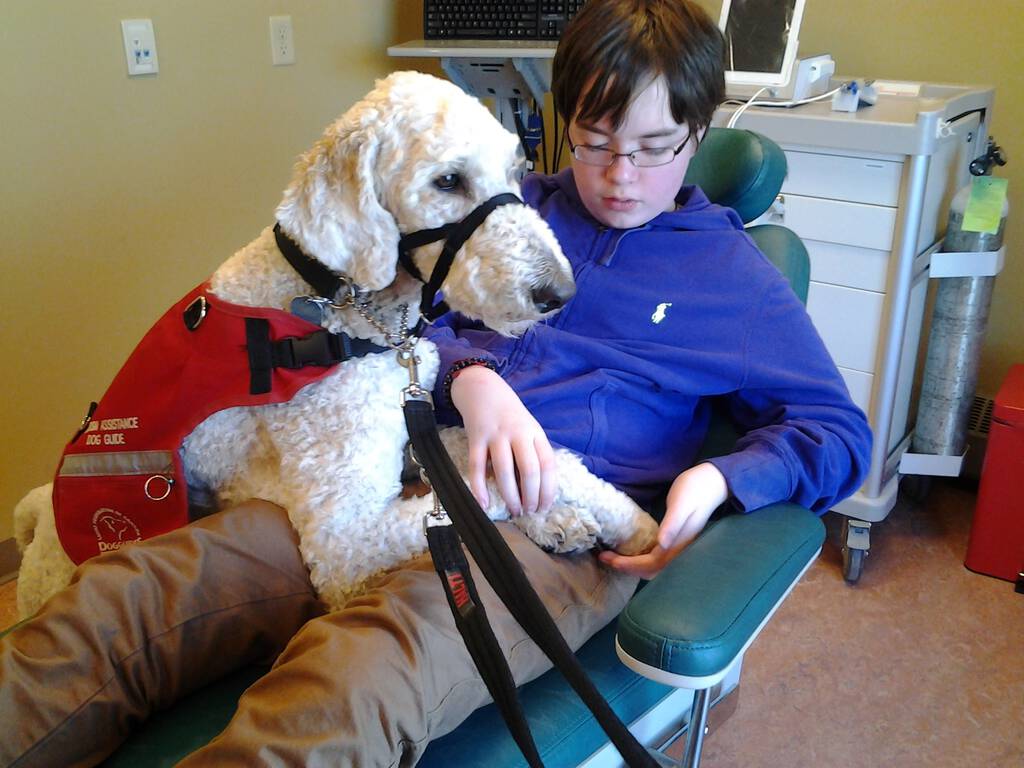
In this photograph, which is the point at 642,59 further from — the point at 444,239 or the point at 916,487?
the point at 916,487

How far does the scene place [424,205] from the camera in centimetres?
105

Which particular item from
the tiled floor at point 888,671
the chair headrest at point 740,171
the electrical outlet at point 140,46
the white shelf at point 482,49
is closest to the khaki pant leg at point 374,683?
the chair headrest at point 740,171

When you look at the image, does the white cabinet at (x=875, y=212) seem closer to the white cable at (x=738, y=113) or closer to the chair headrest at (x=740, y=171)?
the white cable at (x=738, y=113)

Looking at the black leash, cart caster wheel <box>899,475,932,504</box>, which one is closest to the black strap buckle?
the black leash

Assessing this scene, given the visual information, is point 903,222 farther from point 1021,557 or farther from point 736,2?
point 1021,557

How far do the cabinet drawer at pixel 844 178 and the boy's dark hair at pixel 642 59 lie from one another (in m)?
0.69

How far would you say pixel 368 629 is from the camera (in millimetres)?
899

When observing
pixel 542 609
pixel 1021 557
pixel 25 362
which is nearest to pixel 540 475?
pixel 542 609

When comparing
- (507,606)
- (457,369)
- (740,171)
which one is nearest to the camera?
(507,606)

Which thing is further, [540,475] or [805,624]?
[805,624]

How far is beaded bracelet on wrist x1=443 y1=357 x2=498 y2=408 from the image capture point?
1.22m

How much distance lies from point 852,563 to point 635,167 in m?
1.32

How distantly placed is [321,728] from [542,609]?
0.24 meters

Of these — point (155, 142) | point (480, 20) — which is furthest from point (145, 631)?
point (480, 20)
